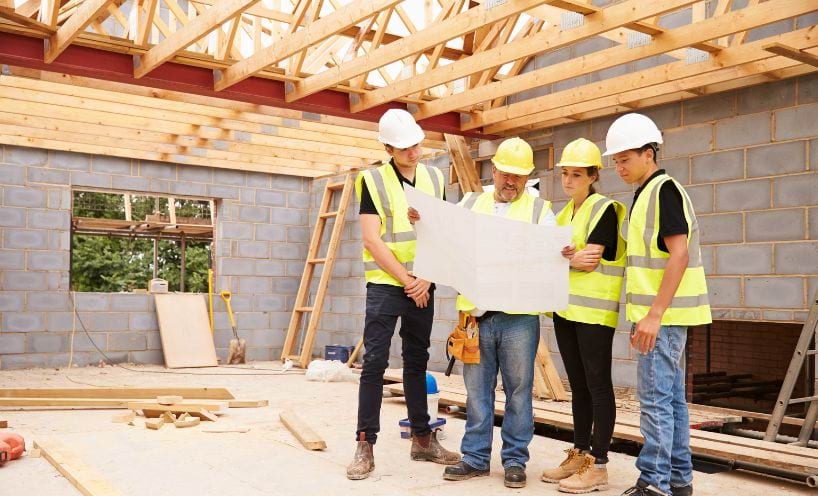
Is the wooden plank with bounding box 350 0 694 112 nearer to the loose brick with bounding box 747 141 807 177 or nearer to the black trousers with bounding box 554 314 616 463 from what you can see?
the loose brick with bounding box 747 141 807 177

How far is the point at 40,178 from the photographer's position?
27.8 feet

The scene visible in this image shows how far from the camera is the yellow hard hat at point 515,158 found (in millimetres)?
3207

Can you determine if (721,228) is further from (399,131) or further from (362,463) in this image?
(362,463)

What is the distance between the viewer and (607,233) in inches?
123

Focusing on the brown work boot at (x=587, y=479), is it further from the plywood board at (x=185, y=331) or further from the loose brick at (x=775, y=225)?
the plywood board at (x=185, y=331)

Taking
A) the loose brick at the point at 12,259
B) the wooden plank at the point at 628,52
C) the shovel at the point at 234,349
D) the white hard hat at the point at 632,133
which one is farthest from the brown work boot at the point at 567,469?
the loose brick at the point at 12,259

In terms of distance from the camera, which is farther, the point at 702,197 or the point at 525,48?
the point at 702,197

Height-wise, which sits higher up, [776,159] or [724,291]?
[776,159]

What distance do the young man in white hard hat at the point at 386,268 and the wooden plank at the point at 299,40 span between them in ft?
4.00

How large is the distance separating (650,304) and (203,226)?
1345 centimetres

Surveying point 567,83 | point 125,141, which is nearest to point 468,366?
point 567,83

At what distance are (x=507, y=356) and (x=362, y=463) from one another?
0.76m

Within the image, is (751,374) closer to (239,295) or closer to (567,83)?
(567,83)

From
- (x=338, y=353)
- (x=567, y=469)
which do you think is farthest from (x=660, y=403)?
(x=338, y=353)
